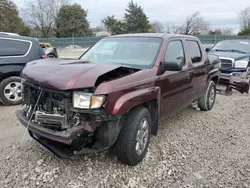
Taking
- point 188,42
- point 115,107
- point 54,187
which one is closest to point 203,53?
point 188,42

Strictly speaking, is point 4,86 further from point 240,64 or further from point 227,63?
point 240,64

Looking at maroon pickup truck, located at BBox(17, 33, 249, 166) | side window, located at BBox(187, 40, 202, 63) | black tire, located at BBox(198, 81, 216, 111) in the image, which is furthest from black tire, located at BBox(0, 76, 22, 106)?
black tire, located at BBox(198, 81, 216, 111)

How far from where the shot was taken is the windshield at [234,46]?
926 centimetres

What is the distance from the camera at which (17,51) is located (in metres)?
5.81

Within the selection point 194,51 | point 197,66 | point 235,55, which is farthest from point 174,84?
point 235,55

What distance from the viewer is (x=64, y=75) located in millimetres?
2643

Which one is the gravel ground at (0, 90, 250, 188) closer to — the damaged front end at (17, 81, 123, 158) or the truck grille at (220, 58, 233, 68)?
the damaged front end at (17, 81, 123, 158)

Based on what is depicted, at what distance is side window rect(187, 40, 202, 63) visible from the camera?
4565 millimetres

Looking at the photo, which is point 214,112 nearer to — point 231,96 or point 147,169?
point 231,96

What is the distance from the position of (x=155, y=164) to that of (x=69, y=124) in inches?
54.3

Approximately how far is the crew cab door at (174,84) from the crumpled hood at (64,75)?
1091mm

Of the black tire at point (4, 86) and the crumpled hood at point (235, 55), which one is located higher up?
the crumpled hood at point (235, 55)

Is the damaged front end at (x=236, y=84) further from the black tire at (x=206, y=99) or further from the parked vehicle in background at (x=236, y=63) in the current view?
the black tire at (x=206, y=99)

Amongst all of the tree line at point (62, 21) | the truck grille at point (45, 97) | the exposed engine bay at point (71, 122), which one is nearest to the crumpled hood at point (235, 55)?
the exposed engine bay at point (71, 122)
